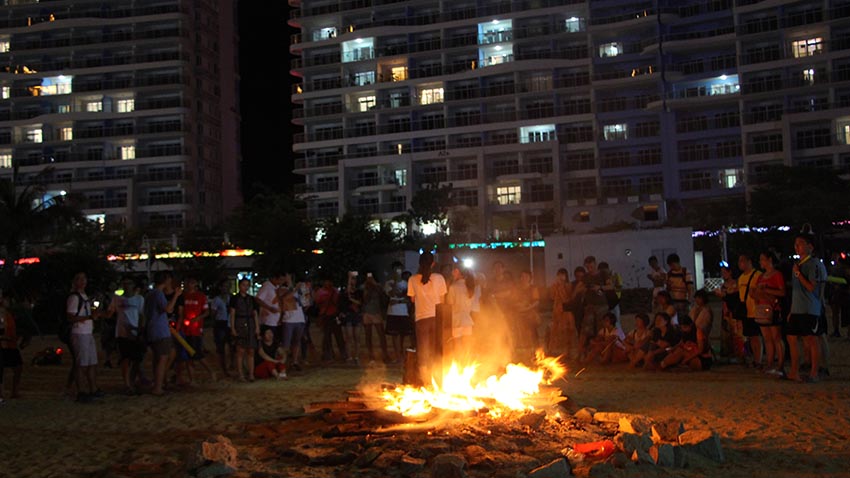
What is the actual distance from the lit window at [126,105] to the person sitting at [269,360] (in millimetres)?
64467

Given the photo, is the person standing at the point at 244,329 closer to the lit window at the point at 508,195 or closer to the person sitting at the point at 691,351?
the person sitting at the point at 691,351

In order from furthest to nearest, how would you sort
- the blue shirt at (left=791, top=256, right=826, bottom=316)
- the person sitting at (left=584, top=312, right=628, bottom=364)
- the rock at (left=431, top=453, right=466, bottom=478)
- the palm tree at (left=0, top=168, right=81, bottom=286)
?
the palm tree at (left=0, top=168, right=81, bottom=286), the person sitting at (left=584, top=312, right=628, bottom=364), the blue shirt at (left=791, top=256, right=826, bottom=316), the rock at (left=431, top=453, right=466, bottom=478)

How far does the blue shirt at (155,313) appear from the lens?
1194 centimetres

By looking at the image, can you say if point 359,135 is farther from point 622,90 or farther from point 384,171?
point 622,90

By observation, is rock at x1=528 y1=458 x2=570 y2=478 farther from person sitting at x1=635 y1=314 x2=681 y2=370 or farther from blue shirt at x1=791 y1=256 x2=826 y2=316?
person sitting at x1=635 y1=314 x2=681 y2=370

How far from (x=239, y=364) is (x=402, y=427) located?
588 centimetres

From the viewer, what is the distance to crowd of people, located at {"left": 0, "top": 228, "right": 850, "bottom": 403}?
11.1 m

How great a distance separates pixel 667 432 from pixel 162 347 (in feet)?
24.7

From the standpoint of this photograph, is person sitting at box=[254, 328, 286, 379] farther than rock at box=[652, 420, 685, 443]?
Yes

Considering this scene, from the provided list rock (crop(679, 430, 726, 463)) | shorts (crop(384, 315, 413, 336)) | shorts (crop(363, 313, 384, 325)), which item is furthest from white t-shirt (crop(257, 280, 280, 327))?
rock (crop(679, 430, 726, 463))

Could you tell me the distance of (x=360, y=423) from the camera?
866cm

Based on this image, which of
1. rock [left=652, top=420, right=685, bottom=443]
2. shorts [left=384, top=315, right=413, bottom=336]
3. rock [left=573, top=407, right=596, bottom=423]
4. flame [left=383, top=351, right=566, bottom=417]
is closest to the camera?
rock [left=652, top=420, right=685, bottom=443]

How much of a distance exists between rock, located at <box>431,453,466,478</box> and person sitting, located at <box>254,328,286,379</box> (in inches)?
300

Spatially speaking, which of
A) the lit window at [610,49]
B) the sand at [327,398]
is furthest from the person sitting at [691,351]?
the lit window at [610,49]
